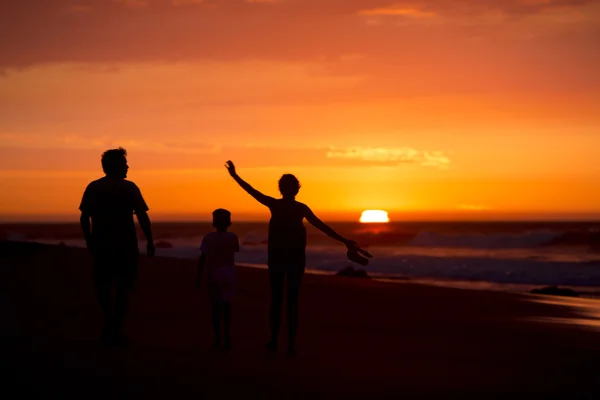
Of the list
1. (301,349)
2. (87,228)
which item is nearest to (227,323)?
(301,349)

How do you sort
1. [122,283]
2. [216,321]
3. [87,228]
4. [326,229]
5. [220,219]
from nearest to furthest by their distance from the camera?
[87,228] → [122,283] → [220,219] → [216,321] → [326,229]

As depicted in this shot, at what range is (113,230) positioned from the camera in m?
7.70

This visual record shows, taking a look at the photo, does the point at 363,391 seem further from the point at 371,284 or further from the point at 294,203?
the point at 371,284

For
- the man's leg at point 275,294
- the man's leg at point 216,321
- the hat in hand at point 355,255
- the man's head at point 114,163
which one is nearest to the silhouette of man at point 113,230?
the man's head at point 114,163

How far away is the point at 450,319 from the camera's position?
11500 mm

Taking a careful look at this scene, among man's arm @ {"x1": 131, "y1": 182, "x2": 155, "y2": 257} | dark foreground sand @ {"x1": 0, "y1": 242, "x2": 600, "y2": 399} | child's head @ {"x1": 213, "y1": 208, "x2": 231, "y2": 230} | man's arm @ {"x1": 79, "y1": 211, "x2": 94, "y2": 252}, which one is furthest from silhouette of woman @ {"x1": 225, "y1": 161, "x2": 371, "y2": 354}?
man's arm @ {"x1": 79, "y1": 211, "x2": 94, "y2": 252}

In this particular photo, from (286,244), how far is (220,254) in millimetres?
665

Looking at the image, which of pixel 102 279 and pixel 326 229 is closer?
pixel 102 279

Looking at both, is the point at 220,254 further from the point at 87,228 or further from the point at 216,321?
the point at 87,228

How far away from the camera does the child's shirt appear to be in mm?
7855

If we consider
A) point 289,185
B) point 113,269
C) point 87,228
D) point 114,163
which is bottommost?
point 113,269

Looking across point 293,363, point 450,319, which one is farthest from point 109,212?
point 450,319

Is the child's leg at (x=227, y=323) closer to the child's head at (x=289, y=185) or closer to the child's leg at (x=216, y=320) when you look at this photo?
the child's leg at (x=216, y=320)

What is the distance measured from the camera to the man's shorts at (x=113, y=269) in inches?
302
